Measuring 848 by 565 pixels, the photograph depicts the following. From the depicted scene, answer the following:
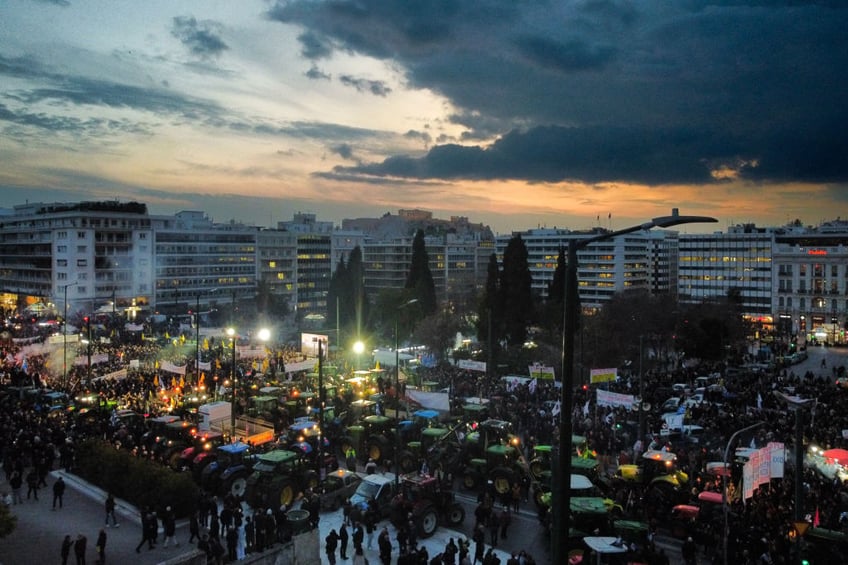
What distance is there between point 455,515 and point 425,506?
4.07ft

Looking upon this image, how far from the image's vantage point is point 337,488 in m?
19.2

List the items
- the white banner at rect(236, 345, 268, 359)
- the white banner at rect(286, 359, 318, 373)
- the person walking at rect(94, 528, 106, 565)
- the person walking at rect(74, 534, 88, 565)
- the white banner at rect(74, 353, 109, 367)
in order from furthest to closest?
the white banner at rect(236, 345, 268, 359)
the white banner at rect(74, 353, 109, 367)
the white banner at rect(286, 359, 318, 373)
the person walking at rect(94, 528, 106, 565)
the person walking at rect(74, 534, 88, 565)

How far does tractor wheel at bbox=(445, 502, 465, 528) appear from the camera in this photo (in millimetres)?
17156

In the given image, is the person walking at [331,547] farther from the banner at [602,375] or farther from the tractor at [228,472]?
the banner at [602,375]

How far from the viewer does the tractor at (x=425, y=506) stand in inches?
639

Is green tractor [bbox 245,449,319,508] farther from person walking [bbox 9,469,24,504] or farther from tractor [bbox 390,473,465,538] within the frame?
person walking [bbox 9,469,24,504]

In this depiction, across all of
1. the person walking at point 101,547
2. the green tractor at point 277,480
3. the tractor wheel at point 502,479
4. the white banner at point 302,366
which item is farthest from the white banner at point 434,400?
the person walking at point 101,547

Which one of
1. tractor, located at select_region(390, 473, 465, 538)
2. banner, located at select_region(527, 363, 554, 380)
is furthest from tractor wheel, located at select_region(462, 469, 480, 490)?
banner, located at select_region(527, 363, 554, 380)

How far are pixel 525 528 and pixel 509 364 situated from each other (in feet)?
86.4

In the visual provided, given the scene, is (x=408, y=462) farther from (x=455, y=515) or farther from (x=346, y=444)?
(x=455, y=515)

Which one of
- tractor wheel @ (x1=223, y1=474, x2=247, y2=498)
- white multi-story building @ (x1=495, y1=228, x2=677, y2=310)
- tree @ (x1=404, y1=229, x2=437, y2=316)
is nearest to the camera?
tractor wheel @ (x1=223, y1=474, x2=247, y2=498)

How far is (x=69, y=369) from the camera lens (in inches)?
1446

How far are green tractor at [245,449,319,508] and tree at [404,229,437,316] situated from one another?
35.8m

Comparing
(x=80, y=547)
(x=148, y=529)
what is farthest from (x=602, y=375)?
(x=80, y=547)
